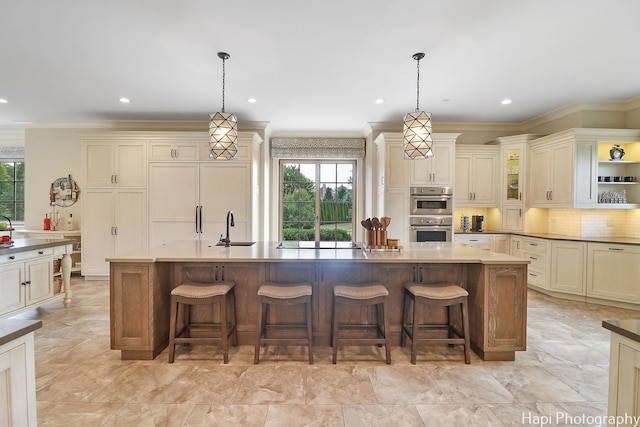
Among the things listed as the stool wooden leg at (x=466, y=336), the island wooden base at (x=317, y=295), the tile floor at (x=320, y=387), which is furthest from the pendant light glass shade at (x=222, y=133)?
the stool wooden leg at (x=466, y=336)

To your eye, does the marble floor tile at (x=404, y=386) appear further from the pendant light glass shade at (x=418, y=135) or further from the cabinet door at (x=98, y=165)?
the cabinet door at (x=98, y=165)

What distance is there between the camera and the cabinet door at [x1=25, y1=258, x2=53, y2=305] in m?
3.29

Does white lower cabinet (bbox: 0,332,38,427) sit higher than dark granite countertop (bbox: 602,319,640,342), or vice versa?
dark granite countertop (bbox: 602,319,640,342)

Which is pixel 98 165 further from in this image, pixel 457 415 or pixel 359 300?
pixel 457 415

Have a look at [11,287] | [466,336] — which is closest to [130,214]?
[11,287]

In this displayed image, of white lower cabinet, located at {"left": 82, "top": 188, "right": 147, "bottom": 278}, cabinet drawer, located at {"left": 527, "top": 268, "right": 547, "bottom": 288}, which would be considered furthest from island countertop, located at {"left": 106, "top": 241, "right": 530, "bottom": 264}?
white lower cabinet, located at {"left": 82, "top": 188, "right": 147, "bottom": 278}

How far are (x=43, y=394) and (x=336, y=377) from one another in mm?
2022

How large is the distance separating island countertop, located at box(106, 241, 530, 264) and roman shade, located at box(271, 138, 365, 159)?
3.21 meters

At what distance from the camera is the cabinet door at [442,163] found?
16.1ft

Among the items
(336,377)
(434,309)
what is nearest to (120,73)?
(336,377)

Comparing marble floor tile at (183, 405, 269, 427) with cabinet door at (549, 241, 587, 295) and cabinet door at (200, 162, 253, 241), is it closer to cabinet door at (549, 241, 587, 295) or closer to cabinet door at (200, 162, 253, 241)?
cabinet door at (200, 162, 253, 241)

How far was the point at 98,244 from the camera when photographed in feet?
16.4

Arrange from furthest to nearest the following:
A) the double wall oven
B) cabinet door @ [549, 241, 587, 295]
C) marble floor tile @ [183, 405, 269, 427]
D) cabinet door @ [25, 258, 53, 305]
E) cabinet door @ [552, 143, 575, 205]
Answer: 1. the double wall oven
2. cabinet door @ [552, 143, 575, 205]
3. cabinet door @ [549, 241, 587, 295]
4. cabinet door @ [25, 258, 53, 305]
5. marble floor tile @ [183, 405, 269, 427]

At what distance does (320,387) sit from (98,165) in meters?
5.01
